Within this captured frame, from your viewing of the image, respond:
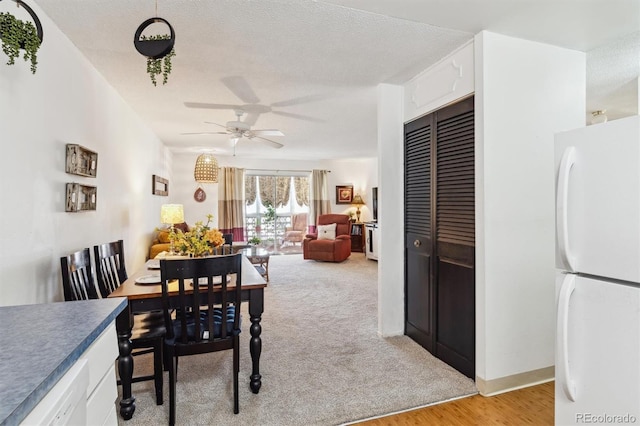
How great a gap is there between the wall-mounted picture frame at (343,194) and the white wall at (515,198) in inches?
262

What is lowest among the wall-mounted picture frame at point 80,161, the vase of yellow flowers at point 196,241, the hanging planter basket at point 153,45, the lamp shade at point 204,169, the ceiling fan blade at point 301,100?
the vase of yellow flowers at point 196,241

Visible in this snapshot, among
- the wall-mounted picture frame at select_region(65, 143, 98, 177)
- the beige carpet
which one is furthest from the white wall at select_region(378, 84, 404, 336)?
the wall-mounted picture frame at select_region(65, 143, 98, 177)

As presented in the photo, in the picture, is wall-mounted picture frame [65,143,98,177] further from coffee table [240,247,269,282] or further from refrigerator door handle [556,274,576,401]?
refrigerator door handle [556,274,576,401]

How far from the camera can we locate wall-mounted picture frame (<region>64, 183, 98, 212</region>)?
7.37ft

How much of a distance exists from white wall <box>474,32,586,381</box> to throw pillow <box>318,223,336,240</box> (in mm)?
5313

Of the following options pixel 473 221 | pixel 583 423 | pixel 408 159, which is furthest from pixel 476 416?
pixel 408 159

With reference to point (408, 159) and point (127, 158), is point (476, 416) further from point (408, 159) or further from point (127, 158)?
point (127, 158)

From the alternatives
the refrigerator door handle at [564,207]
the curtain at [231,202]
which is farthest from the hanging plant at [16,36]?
the curtain at [231,202]

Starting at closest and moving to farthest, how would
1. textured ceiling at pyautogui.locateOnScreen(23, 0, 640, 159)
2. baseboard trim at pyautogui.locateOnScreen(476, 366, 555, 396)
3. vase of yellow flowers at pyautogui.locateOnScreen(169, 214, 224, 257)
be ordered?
textured ceiling at pyautogui.locateOnScreen(23, 0, 640, 159)
baseboard trim at pyautogui.locateOnScreen(476, 366, 555, 396)
vase of yellow flowers at pyautogui.locateOnScreen(169, 214, 224, 257)

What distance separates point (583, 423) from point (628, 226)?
0.83m

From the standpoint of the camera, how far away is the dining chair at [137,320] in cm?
210

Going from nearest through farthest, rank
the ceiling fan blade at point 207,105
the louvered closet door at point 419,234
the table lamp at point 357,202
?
the louvered closet door at point 419,234 → the ceiling fan blade at point 207,105 → the table lamp at point 357,202

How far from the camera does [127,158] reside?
372cm

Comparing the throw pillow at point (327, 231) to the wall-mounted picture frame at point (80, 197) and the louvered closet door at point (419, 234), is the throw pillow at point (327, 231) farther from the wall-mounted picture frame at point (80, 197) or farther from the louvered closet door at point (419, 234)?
the wall-mounted picture frame at point (80, 197)
